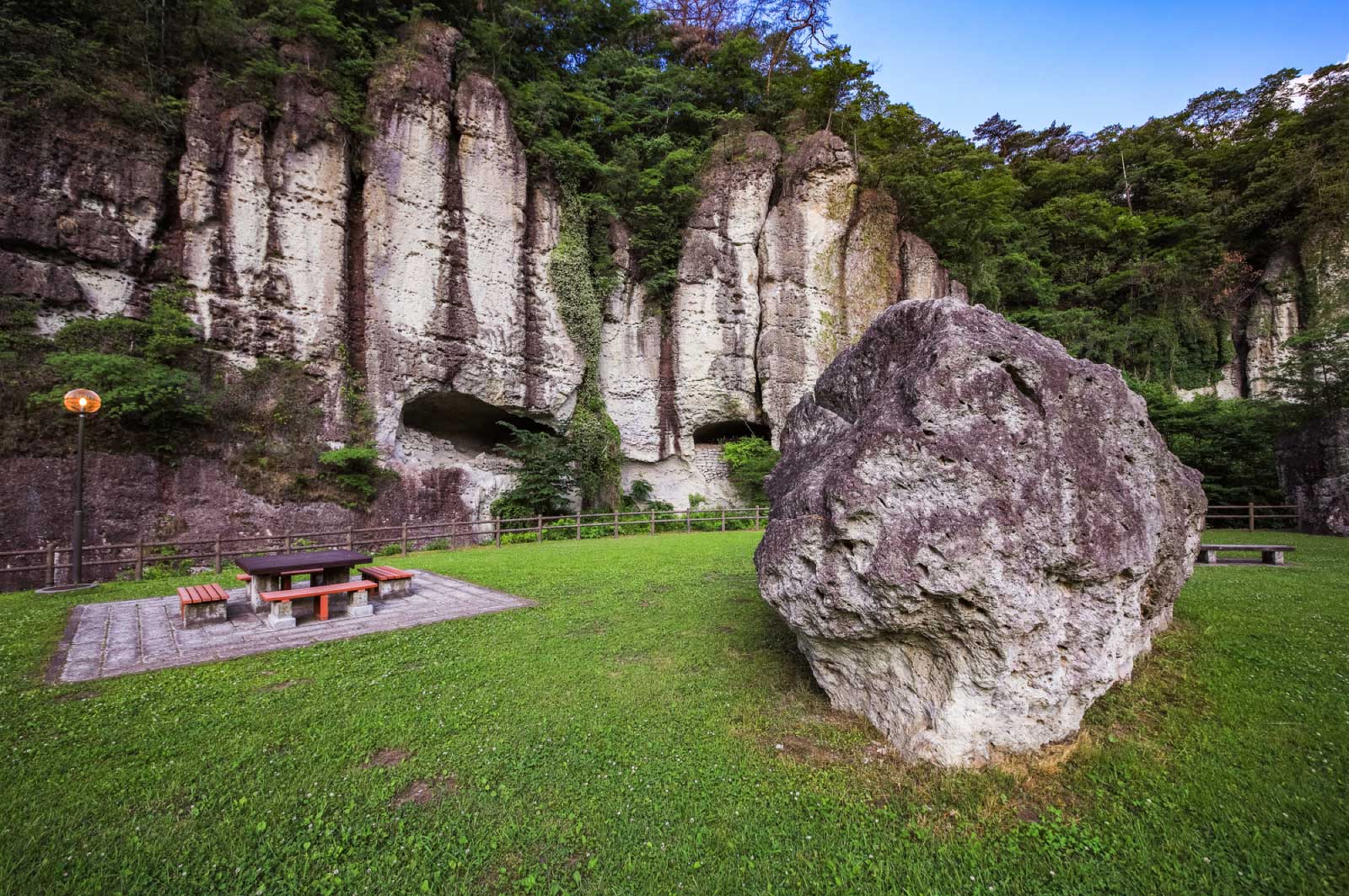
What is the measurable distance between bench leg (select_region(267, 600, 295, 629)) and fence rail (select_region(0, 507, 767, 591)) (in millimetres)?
4812

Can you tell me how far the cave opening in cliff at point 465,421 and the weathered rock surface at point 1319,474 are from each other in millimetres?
24221

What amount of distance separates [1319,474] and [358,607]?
2526cm

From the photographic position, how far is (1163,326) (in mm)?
24719

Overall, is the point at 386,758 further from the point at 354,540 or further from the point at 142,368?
the point at 142,368

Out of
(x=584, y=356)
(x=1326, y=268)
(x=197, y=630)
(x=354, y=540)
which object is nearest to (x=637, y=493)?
(x=584, y=356)

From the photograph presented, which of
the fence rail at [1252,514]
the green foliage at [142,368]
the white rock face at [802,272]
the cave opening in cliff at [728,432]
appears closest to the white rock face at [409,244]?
the green foliage at [142,368]

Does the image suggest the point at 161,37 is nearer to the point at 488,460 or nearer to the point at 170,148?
the point at 170,148

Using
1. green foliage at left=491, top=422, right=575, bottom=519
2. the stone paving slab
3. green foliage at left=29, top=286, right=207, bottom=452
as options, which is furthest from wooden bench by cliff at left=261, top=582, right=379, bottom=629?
green foliage at left=491, top=422, right=575, bottom=519

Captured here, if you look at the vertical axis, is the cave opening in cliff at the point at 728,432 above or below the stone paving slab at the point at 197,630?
above

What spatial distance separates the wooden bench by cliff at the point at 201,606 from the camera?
6512mm

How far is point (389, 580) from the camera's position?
7.98 m

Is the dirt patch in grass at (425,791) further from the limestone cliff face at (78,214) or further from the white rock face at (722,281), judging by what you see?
the white rock face at (722,281)

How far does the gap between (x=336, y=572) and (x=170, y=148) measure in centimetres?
1369

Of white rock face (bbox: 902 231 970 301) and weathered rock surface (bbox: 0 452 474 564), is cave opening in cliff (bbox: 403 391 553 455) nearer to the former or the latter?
weathered rock surface (bbox: 0 452 474 564)
